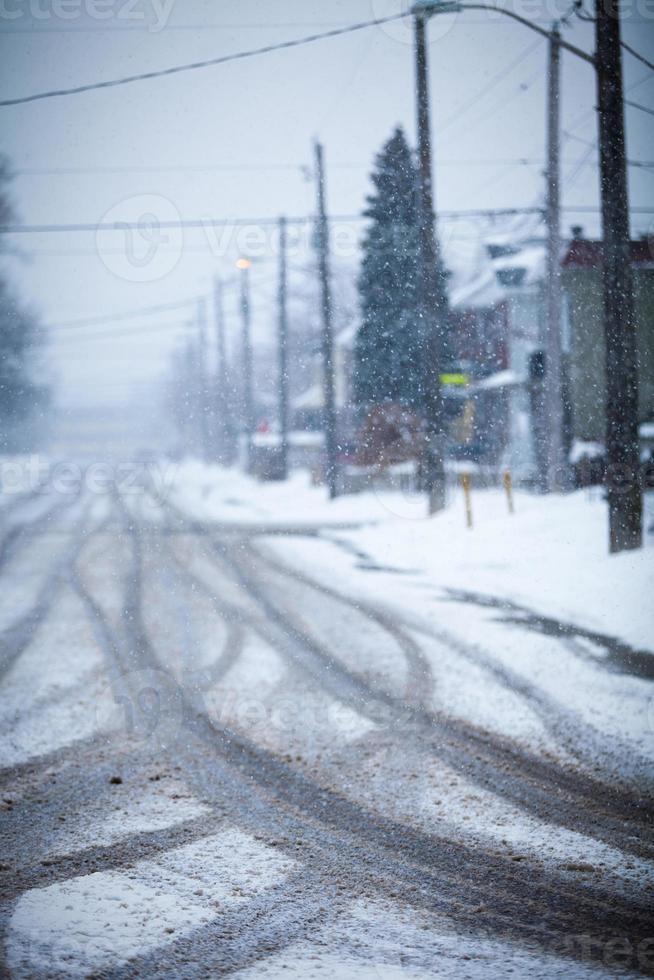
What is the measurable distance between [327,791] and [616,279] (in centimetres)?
831

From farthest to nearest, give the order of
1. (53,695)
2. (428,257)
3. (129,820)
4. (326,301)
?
(326,301) < (428,257) < (53,695) < (129,820)

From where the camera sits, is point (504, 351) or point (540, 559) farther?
point (504, 351)

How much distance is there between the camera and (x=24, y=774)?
4891 mm

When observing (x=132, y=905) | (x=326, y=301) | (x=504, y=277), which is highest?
(x=504, y=277)

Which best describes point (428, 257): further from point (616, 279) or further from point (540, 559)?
point (540, 559)

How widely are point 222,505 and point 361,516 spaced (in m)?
7.65

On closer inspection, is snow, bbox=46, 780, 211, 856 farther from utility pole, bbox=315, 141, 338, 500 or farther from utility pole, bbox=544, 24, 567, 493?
utility pole, bbox=315, 141, 338, 500

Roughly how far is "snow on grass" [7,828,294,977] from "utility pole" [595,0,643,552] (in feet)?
26.9

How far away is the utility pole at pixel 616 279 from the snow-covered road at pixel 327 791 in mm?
1712

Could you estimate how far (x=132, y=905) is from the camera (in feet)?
11.0

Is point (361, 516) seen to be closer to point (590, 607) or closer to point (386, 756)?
point (590, 607)

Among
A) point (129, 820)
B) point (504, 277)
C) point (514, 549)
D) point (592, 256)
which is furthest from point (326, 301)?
point (129, 820)

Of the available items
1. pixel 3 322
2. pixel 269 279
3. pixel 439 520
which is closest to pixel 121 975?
pixel 439 520

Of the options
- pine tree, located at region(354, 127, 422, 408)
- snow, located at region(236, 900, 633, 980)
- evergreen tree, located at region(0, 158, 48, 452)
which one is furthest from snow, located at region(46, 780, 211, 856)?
evergreen tree, located at region(0, 158, 48, 452)
